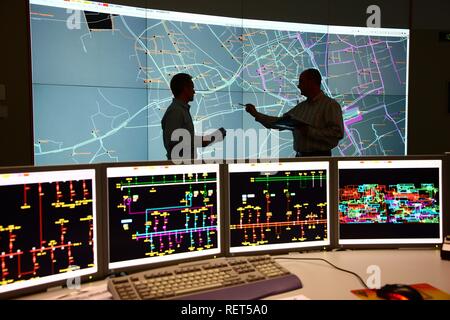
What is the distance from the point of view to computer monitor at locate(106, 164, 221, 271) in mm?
1390

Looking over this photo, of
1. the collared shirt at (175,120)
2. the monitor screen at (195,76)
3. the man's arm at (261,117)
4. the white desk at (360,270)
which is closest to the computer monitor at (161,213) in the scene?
the white desk at (360,270)

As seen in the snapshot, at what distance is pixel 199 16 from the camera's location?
3420 mm

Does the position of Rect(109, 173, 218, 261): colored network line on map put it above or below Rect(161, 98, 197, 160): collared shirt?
below

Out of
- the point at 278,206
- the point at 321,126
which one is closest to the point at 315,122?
the point at 321,126

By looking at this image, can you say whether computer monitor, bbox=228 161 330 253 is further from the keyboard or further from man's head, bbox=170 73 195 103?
man's head, bbox=170 73 195 103

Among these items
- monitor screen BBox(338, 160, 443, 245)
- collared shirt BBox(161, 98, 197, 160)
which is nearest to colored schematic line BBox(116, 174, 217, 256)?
→ monitor screen BBox(338, 160, 443, 245)

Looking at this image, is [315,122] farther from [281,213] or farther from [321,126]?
[281,213]

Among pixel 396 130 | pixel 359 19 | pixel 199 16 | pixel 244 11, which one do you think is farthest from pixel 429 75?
pixel 199 16

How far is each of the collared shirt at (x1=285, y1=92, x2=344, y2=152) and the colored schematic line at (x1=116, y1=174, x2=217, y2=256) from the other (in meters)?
1.68

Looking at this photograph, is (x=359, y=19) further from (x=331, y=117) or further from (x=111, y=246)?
(x=111, y=246)

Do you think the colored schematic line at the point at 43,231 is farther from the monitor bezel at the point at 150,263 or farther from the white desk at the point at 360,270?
the white desk at the point at 360,270
